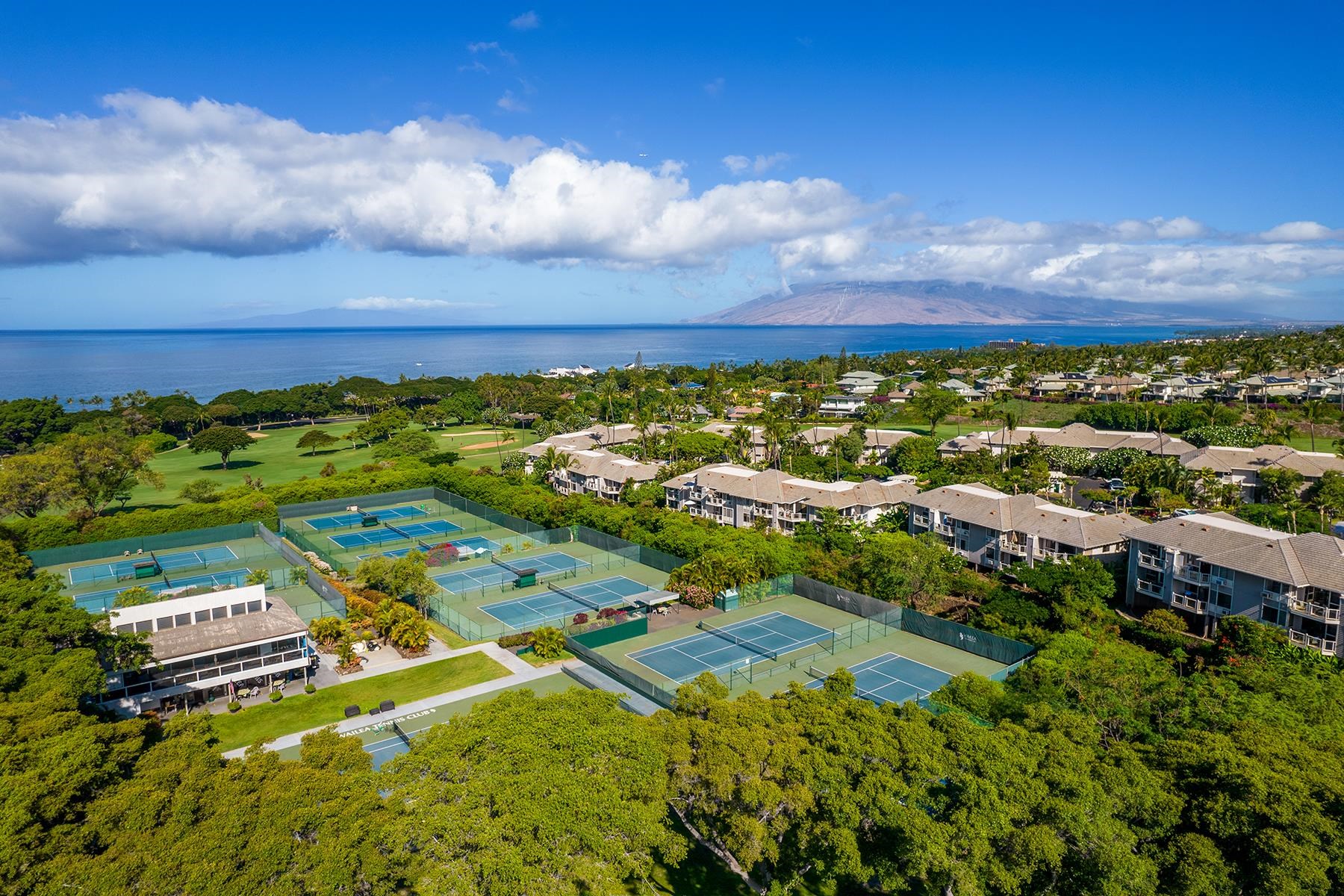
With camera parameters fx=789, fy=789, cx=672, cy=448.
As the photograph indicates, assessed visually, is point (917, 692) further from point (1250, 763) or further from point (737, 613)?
point (1250, 763)

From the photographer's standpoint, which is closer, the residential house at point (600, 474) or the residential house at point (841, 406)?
the residential house at point (600, 474)

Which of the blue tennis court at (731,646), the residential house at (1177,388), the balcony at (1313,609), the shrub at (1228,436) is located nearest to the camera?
the balcony at (1313,609)

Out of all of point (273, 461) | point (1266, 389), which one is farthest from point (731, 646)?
point (1266, 389)

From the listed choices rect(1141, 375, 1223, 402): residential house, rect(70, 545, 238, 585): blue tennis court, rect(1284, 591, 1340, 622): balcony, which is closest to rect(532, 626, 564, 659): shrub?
rect(70, 545, 238, 585): blue tennis court

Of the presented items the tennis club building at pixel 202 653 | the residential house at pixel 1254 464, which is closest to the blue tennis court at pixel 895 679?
the tennis club building at pixel 202 653

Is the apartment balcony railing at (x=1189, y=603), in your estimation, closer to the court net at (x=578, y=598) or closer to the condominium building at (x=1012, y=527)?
the condominium building at (x=1012, y=527)

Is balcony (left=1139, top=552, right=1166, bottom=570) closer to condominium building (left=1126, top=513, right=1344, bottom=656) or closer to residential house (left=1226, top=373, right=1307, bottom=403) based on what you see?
condominium building (left=1126, top=513, right=1344, bottom=656)
